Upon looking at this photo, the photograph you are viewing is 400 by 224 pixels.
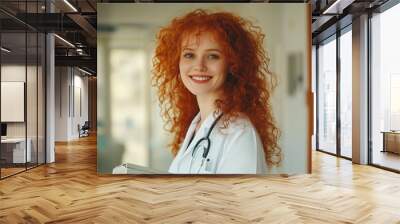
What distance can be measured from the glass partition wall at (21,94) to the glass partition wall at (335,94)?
23.1ft

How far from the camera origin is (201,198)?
5.02m

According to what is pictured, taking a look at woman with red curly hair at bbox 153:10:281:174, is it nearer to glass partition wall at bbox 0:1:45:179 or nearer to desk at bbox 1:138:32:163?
glass partition wall at bbox 0:1:45:179

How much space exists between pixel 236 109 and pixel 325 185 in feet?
6.06

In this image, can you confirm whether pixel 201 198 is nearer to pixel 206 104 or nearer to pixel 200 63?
pixel 206 104

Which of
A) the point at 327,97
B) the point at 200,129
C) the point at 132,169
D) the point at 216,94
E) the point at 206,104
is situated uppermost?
the point at 327,97

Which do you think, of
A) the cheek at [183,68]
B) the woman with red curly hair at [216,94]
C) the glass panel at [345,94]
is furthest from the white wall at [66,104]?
the glass panel at [345,94]

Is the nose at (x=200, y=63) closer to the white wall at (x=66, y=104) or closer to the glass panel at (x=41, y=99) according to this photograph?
the glass panel at (x=41, y=99)

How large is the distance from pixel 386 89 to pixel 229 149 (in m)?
3.68

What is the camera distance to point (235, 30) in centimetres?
652

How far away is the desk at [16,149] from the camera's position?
6898 millimetres

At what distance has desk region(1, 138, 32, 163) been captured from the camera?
22.6 ft

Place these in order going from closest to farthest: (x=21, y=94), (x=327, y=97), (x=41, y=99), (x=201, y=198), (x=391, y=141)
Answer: (x=201, y=198) < (x=21, y=94) < (x=391, y=141) < (x=41, y=99) < (x=327, y=97)

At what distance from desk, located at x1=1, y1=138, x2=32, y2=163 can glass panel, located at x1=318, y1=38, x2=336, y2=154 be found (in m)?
7.49

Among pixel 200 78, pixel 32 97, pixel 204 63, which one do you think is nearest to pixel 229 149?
pixel 200 78
